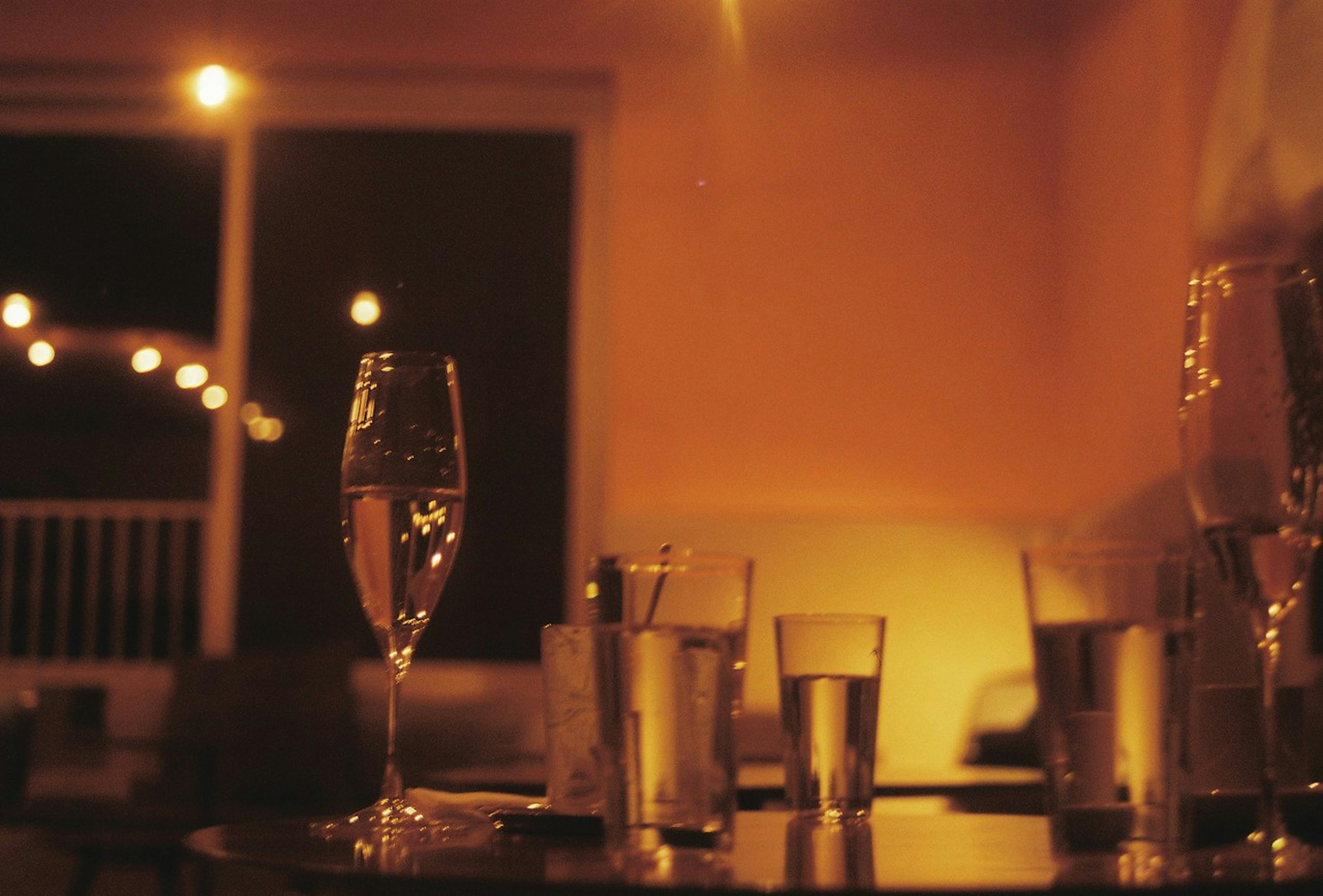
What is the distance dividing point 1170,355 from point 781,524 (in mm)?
1137

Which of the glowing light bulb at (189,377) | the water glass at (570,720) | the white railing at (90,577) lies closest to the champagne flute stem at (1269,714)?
the water glass at (570,720)

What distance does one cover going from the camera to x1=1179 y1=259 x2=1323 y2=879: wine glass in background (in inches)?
23.5

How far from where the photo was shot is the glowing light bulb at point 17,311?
511cm

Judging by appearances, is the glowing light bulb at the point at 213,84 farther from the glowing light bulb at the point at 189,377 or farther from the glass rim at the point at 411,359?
the glass rim at the point at 411,359

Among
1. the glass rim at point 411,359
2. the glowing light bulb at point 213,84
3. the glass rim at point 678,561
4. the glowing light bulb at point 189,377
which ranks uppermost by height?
the glowing light bulb at point 213,84

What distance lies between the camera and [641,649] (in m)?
0.61

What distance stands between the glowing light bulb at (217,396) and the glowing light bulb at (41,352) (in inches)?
53.5

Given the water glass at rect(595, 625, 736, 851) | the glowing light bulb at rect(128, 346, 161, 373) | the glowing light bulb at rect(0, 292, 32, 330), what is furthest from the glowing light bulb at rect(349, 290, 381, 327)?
the water glass at rect(595, 625, 736, 851)

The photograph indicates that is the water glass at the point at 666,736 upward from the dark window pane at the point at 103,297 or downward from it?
downward

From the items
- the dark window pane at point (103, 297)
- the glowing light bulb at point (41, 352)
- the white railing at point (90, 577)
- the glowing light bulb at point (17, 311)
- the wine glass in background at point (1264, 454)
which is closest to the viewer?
the wine glass in background at point (1264, 454)

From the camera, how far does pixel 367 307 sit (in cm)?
441

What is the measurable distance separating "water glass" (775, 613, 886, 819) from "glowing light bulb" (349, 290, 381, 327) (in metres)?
3.76

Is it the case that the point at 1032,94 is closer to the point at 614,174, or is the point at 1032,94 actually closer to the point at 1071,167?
the point at 1071,167

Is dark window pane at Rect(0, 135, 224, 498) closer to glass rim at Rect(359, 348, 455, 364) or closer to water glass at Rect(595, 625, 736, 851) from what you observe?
glass rim at Rect(359, 348, 455, 364)
